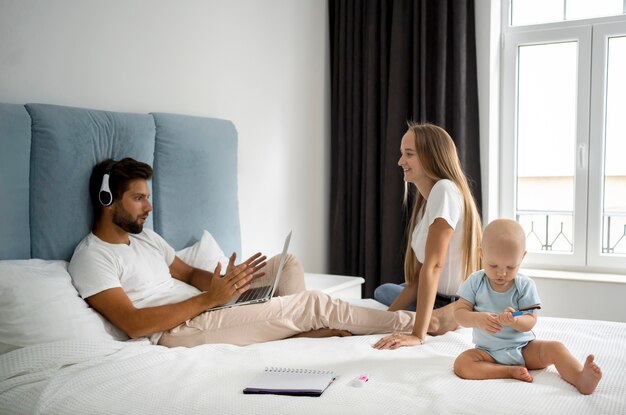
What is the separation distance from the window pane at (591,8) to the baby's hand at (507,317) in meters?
2.54

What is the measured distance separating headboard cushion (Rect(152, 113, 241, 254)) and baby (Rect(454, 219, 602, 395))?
1331 millimetres

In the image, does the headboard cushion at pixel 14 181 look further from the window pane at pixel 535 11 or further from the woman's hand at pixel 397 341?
the window pane at pixel 535 11

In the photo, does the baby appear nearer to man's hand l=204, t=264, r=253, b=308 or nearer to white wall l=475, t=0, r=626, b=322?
man's hand l=204, t=264, r=253, b=308

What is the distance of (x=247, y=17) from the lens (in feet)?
11.1

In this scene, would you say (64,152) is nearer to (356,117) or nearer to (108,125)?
(108,125)

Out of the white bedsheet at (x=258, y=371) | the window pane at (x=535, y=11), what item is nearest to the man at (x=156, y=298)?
the white bedsheet at (x=258, y=371)

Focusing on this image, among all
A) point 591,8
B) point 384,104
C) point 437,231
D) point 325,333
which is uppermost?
point 591,8

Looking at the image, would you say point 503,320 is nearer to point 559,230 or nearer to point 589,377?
point 589,377

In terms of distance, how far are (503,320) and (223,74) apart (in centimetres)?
202

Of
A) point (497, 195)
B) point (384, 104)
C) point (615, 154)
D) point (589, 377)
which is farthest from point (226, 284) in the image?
point (615, 154)

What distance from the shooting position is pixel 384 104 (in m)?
3.96

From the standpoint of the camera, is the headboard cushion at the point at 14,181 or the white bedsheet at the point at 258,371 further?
the headboard cushion at the point at 14,181

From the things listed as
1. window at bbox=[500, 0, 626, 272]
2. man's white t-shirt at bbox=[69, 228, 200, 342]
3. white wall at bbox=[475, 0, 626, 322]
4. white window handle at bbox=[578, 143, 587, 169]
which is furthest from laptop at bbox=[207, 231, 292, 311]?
white window handle at bbox=[578, 143, 587, 169]

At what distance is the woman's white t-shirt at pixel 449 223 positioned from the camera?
7.66ft
